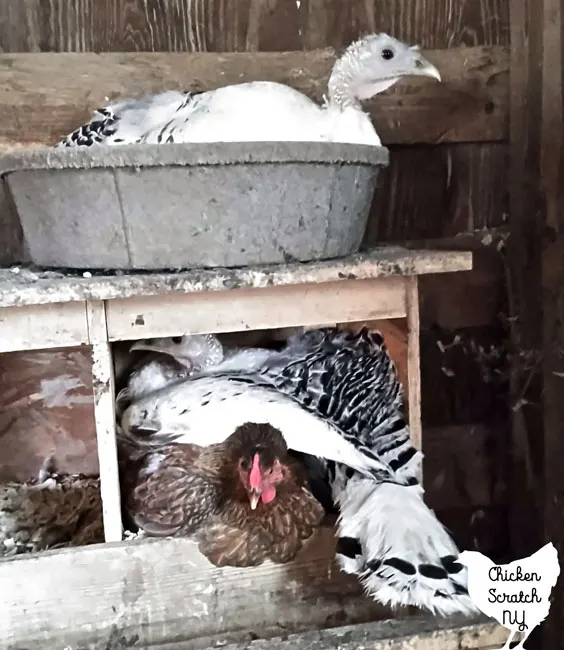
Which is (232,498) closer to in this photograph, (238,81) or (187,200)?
(187,200)

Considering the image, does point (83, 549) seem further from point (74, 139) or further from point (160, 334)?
point (74, 139)

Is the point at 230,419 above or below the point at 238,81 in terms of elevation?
below

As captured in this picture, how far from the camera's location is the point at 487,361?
127 centimetres

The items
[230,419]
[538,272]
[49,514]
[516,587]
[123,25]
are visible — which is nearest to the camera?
[516,587]

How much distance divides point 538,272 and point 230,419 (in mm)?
634

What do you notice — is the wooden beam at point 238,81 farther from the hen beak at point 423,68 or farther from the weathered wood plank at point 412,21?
the hen beak at point 423,68

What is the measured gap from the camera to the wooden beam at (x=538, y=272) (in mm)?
1144

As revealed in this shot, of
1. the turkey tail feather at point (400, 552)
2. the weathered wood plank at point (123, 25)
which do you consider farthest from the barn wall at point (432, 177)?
the turkey tail feather at point (400, 552)

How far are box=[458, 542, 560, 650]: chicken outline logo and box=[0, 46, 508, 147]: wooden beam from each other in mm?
755

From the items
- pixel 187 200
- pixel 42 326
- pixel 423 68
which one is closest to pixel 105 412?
pixel 42 326

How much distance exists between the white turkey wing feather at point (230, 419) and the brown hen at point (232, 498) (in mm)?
14

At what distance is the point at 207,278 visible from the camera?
725 mm

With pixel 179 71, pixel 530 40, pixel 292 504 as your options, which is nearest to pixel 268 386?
pixel 292 504

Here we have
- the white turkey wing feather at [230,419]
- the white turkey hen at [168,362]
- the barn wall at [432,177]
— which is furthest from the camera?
the barn wall at [432,177]
